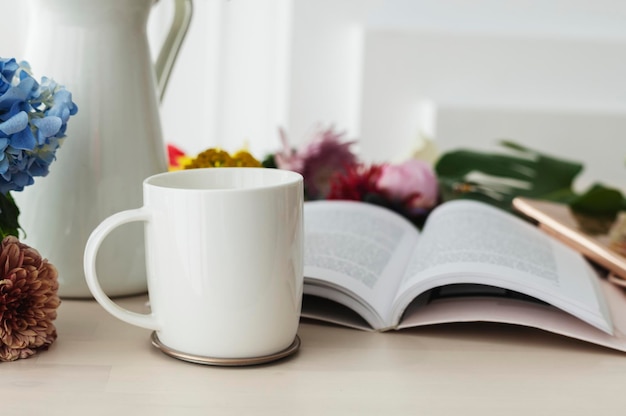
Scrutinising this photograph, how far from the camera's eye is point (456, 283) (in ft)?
2.15

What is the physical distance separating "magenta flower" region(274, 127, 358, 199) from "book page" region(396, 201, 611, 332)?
0.81 feet

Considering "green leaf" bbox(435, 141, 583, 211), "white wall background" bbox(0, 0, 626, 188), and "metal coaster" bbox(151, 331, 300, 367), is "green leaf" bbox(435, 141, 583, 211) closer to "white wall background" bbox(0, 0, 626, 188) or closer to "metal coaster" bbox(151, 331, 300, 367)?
"metal coaster" bbox(151, 331, 300, 367)

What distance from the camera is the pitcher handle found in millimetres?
711

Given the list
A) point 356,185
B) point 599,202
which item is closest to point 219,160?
point 356,185

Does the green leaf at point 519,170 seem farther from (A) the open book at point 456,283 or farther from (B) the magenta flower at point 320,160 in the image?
(A) the open book at point 456,283

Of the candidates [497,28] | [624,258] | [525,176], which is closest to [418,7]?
[497,28]

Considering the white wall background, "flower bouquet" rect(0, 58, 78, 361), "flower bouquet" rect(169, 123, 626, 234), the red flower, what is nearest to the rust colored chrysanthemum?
"flower bouquet" rect(0, 58, 78, 361)

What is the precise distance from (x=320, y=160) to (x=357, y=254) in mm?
405

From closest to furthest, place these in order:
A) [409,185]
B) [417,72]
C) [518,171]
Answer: [409,185] < [518,171] < [417,72]

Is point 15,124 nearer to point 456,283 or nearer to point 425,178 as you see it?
point 456,283

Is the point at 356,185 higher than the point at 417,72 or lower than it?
lower

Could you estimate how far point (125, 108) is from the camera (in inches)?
25.4

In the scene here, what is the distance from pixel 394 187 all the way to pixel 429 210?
0.21 feet

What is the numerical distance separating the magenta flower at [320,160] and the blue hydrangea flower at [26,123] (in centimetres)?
55
